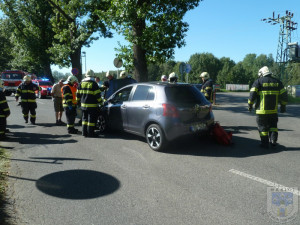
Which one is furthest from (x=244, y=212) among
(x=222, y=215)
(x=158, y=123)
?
(x=158, y=123)

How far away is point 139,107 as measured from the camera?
6340 mm

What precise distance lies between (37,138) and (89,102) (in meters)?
1.91

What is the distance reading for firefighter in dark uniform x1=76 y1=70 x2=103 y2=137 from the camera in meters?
7.29

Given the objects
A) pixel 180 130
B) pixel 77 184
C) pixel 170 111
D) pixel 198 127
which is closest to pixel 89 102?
pixel 170 111

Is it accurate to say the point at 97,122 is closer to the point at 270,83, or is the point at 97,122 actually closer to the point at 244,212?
the point at 270,83

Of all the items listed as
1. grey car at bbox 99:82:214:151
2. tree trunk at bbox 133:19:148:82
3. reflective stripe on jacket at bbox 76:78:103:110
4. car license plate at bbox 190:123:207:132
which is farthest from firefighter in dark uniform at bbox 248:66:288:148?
tree trunk at bbox 133:19:148:82

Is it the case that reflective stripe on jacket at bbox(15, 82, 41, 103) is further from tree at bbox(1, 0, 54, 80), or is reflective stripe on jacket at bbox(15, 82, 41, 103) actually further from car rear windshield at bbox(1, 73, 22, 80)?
tree at bbox(1, 0, 54, 80)

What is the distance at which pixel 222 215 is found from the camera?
3.08 metres

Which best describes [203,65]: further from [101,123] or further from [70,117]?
[70,117]

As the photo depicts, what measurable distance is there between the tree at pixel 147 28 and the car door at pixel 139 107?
5.85 m

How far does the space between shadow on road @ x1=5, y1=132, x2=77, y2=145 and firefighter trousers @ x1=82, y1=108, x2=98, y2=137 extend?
555mm

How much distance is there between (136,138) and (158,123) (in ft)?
5.67

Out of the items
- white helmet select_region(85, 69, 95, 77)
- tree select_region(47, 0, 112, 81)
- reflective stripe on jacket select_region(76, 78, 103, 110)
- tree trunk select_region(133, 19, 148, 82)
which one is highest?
tree select_region(47, 0, 112, 81)

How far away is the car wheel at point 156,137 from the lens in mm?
5699
